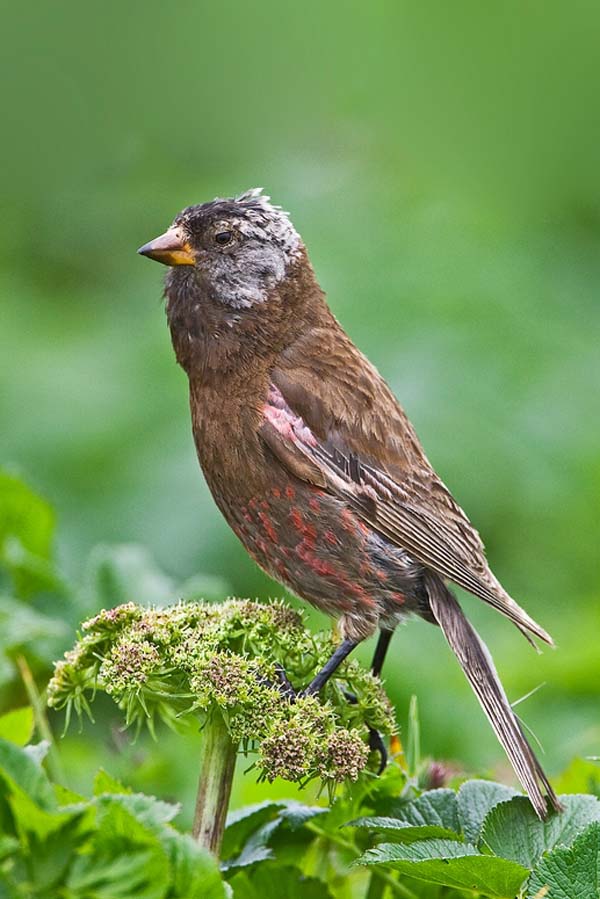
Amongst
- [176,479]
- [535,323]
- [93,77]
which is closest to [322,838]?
[176,479]

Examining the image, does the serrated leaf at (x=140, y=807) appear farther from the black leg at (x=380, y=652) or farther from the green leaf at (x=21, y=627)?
the green leaf at (x=21, y=627)

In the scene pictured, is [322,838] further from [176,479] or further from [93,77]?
[93,77]

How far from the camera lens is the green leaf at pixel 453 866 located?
248 centimetres

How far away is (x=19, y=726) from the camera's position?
124 inches

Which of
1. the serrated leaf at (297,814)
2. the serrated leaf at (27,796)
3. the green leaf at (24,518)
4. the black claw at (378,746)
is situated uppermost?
the green leaf at (24,518)

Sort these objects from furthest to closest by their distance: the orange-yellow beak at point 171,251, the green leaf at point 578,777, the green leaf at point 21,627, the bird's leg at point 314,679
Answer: the orange-yellow beak at point 171,251, the green leaf at point 21,627, the green leaf at point 578,777, the bird's leg at point 314,679

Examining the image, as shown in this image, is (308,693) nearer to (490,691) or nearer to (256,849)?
(256,849)

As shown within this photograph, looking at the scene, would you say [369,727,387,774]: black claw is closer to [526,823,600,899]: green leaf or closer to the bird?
the bird

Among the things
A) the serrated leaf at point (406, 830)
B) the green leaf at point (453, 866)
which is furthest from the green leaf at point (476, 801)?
the green leaf at point (453, 866)

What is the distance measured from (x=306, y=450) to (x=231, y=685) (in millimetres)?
1264

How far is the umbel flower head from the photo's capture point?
8.50 ft

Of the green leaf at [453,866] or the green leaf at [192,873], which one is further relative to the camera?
the green leaf at [453,866]

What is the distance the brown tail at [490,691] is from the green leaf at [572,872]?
37 cm

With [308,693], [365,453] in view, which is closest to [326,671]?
[308,693]
